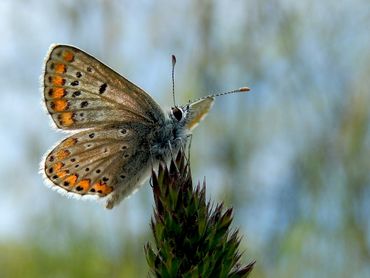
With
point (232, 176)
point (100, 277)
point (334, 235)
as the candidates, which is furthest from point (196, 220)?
point (100, 277)

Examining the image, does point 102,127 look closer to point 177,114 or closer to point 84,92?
point 84,92

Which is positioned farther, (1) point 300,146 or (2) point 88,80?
(1) point 300,146

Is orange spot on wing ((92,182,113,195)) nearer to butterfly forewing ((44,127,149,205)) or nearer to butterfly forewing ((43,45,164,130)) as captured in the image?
butterfly forewing ((44,127,149,205))

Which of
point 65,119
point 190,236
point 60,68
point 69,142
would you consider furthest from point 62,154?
point 190,236

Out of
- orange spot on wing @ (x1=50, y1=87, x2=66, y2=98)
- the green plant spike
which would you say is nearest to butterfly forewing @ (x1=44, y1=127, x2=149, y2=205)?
orange spot on wing @ (x1=50, y1=87, x2=66, y2=98)

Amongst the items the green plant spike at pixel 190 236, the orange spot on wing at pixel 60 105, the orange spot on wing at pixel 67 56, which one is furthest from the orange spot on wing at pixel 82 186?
the green plant spike at pixel 190 236

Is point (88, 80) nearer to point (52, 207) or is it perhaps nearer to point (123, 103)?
point (123, 103)
